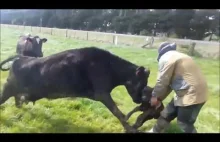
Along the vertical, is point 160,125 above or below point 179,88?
below

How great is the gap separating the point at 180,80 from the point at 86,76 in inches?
29.0

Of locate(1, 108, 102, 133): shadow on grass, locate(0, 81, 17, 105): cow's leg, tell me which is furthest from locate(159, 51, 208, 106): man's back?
locate(0, 81, 17, 105): cow's leg

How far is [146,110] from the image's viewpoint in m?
2.84

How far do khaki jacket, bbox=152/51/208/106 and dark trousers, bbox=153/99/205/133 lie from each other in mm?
45

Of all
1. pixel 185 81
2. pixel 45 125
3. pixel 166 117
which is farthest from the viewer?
pixel 45 125

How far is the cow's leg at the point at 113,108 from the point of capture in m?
2.85

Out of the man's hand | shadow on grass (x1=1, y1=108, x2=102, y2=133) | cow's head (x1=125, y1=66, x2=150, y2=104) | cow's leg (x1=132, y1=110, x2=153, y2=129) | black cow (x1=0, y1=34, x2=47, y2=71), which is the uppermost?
black cow (x1=0, y1=34, x2=47, y2=71)

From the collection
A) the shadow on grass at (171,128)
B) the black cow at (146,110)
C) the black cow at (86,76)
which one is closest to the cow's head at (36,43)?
the black cow at (86,76)

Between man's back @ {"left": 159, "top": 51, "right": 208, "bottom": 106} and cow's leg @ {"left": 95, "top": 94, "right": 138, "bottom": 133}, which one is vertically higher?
man's back @ {"left": 159, "top": 51, "right": 208, "bottom": 106}

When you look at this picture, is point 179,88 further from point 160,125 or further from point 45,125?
point 45,125

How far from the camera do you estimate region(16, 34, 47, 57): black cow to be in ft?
9.77

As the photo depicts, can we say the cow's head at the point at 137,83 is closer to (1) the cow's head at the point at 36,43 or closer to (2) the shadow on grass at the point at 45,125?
(2) the shadow on grass at the point at 45,125

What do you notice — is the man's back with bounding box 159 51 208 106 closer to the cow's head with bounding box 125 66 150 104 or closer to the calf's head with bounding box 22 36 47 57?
the cow's head with bounding box 125 66 150 104

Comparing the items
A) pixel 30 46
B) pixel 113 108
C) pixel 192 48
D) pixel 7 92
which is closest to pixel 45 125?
pixel 7 92
